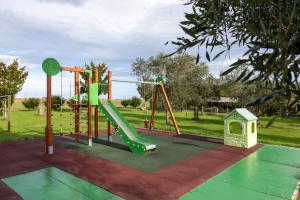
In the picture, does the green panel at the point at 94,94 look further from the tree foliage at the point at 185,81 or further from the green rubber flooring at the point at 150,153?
the tree foliage at the point at 185,81

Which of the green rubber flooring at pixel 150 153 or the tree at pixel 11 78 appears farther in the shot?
the tree at pixel 11 78

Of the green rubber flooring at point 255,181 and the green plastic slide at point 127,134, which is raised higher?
the green plastic slide at point 127,134

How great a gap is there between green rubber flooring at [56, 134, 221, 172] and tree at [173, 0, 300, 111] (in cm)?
549

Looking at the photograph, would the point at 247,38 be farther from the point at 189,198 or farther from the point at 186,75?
the point at 186,75

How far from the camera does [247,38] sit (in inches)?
65.4

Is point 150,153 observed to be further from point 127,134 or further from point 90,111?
point 90,111

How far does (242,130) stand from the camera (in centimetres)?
954

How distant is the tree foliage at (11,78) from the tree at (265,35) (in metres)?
25.5

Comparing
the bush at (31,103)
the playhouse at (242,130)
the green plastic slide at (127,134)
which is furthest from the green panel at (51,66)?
the bush at (31,103)

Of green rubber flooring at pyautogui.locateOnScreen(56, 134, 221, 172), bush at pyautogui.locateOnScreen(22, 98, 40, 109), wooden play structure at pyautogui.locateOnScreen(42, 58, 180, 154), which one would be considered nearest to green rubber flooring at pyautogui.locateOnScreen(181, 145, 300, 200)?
green rubber flooring at pyautogui.locateOnScreen(56, 134, 221, 172)

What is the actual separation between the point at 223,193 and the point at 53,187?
3625 mm

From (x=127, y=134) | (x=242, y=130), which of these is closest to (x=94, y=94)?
(x=127, y=134)

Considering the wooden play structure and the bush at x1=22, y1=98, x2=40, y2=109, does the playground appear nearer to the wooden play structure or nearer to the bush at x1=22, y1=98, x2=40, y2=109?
the wooden play structure

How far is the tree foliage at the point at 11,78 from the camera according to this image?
23.4 m
